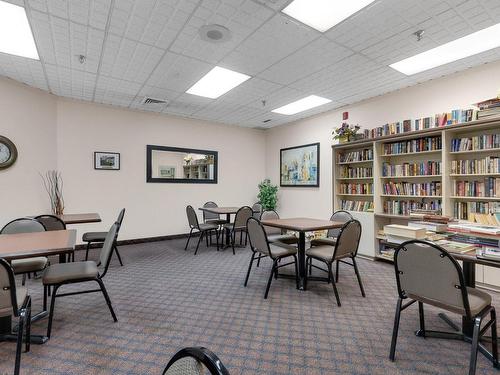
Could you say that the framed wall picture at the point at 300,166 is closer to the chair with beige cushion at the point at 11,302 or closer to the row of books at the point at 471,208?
the row of books at the point at 471,208

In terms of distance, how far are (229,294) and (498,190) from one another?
364 cm

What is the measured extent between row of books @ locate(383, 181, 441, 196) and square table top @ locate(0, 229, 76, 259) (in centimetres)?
459

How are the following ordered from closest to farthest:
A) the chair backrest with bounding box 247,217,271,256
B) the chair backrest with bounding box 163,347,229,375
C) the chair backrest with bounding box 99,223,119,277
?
1. the chair backrest with bounding box 163,347,229,375
2. the chair backrest with bounding box 99,223,119,277
3. the chair backrest with bounding box 247,217,271,256

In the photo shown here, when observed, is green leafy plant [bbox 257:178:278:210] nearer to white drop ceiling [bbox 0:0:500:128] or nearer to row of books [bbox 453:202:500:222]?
white drop ceiling [bbox 0:0:500:128]

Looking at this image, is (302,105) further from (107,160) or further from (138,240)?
(138,240)

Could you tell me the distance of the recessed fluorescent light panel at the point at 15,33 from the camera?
257 centimetres

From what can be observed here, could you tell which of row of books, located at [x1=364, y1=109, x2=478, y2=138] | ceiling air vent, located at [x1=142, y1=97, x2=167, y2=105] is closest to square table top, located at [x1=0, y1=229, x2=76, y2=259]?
ceiling air vent, located at [x1=142, y1=97, x2=167, y2=105]

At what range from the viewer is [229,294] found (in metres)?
3.09

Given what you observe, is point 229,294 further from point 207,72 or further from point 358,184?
point 358,184

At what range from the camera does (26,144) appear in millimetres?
4371

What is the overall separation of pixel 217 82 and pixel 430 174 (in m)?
3.61

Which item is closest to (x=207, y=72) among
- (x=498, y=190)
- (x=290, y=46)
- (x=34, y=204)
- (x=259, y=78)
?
(x=259, y=78)

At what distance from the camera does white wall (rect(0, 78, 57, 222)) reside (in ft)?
13.5

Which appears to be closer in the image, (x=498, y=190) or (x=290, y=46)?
(x=290, y=46)
